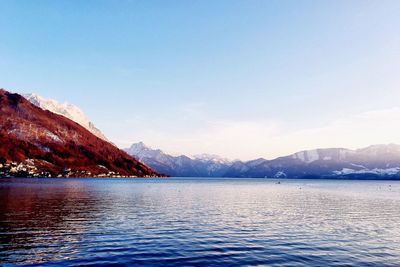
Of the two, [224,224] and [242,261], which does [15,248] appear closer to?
[242,261]

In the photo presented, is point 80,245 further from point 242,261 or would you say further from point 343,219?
point 343,219

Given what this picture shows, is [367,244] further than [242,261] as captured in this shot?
Yes

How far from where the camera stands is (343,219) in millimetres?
70375

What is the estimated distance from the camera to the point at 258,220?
65250 mm

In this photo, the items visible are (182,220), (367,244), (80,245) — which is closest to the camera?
(80,245)

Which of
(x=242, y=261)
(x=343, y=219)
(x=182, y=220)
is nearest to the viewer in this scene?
(x=242, y=261)

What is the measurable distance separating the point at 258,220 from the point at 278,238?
1820cm

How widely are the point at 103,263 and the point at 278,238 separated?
84.1ft

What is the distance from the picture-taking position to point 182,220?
63.3 m

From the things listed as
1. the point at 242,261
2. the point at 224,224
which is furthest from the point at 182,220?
the point at 242,261

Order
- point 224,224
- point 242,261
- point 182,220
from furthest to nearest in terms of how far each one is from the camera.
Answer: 1. point 182,220
2. point 224,224
3. point 242,261

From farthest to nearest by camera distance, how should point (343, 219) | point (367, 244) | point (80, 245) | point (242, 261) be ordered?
point (343, 219) < point (367, 244) < point (80, 245) < point (242, 261)

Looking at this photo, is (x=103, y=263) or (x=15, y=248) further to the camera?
(x=15, y=248)

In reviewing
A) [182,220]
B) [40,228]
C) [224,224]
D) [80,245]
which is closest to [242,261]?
[80,245]
